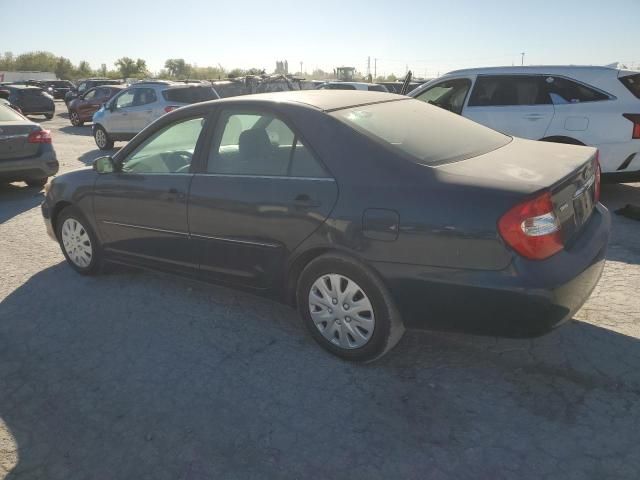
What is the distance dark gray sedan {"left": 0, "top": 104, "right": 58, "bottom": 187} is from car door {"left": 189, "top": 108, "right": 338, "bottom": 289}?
569 cm

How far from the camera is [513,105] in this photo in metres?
6.82

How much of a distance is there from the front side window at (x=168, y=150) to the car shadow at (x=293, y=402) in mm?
1159

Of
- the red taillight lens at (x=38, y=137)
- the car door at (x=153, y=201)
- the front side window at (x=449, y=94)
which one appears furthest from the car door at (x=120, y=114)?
the car door at (x=153, y=201)

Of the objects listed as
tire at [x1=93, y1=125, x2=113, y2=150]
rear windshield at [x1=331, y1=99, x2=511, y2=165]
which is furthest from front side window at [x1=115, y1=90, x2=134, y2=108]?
rear windshield at [x1=331, y1=99, x2=511, y2=165]

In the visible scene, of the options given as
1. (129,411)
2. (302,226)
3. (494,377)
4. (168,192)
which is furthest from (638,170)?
(129,411)

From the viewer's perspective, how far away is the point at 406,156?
2.86m

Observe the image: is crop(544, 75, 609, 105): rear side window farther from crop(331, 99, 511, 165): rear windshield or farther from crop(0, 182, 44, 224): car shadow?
crop(0, 182, 44, 224): car shadow

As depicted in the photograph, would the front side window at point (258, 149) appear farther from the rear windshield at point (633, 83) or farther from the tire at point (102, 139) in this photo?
A: the tire at point (102, 139)

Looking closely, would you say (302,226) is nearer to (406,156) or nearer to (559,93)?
(406,156)

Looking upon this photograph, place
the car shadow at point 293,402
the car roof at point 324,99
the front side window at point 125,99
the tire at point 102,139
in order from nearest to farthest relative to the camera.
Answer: the car shadow at point 293,402
the car roof at point 324,99
the front side window at point 125,99
the tire at point 102,139

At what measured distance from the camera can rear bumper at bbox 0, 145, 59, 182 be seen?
7.80m

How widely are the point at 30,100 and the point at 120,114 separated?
1317 cm

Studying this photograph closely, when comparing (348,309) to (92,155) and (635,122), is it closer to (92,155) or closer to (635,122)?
(635,122)

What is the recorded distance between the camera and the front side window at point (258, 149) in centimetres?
317
